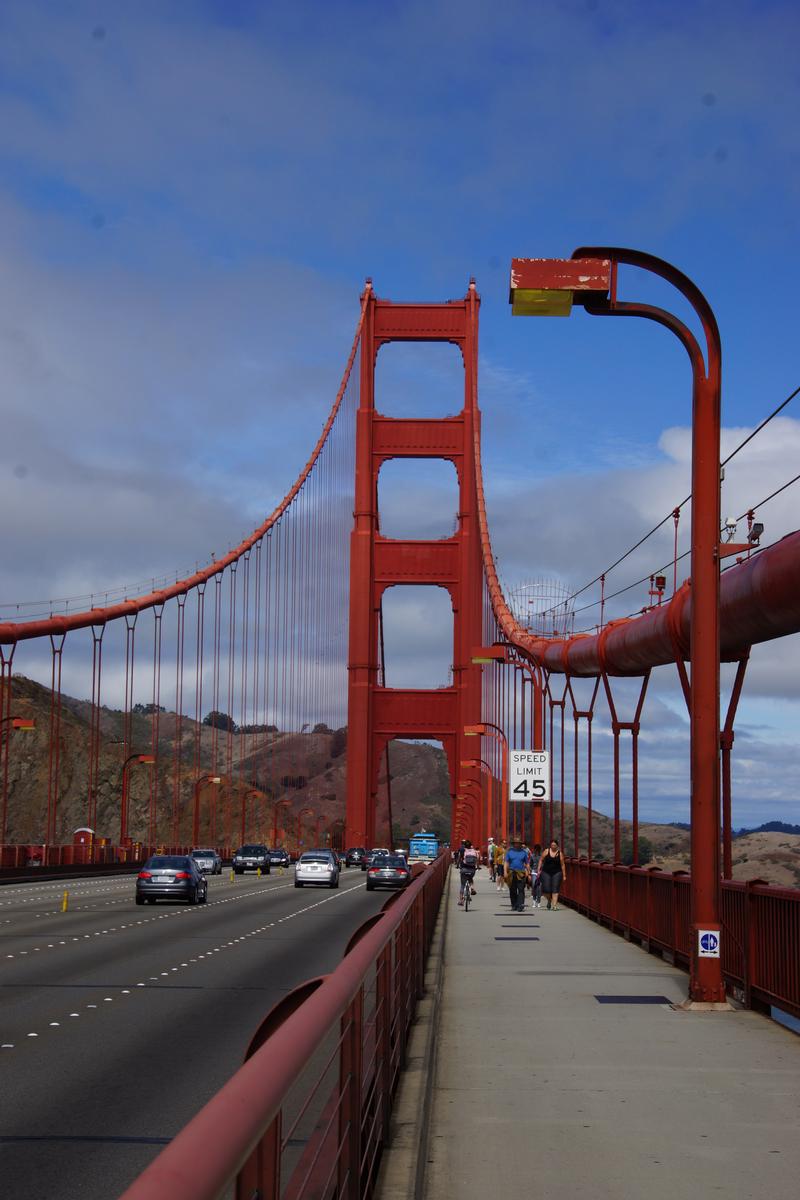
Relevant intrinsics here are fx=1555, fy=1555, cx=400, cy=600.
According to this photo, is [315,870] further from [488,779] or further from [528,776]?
[488,779]

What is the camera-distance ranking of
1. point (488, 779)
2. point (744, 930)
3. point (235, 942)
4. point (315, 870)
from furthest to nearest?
point (488, 779) < point (315, 870) < point (235, 942) < point (744, 930)

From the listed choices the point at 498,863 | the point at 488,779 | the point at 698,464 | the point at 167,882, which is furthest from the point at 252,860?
the point at 698,464

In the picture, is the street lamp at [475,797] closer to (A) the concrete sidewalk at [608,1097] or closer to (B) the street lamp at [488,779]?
(B) the street lamp at [488,779]

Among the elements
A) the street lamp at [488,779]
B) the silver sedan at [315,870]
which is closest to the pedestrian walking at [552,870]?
the silver sedan at [315,870]

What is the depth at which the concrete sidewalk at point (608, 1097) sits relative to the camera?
6.55 meters

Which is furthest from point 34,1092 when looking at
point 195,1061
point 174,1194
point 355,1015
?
point 174,1194

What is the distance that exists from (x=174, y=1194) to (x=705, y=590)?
38.8 ft

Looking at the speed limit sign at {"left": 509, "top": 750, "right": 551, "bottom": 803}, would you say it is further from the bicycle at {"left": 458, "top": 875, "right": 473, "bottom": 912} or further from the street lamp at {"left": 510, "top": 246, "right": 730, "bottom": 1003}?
the street lamp at {"left": 510, "top": 246, "right": 730, "bottom": 1003}

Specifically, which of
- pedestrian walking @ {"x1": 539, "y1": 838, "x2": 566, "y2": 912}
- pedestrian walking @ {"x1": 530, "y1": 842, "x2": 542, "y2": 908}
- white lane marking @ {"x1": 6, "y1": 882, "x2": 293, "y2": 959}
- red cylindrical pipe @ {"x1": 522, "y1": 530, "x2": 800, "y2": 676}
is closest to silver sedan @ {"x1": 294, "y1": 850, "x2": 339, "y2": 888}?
white lane marking @ {"x1": 6, "y1": 882, "x2": 293, "y2": 959}

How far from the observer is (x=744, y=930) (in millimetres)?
12883

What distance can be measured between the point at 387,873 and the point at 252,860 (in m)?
24.1

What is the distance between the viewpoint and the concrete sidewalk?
6555 mm

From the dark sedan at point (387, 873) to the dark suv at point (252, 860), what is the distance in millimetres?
22145

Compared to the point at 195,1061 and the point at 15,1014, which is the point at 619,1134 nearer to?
the point at 195,1061
